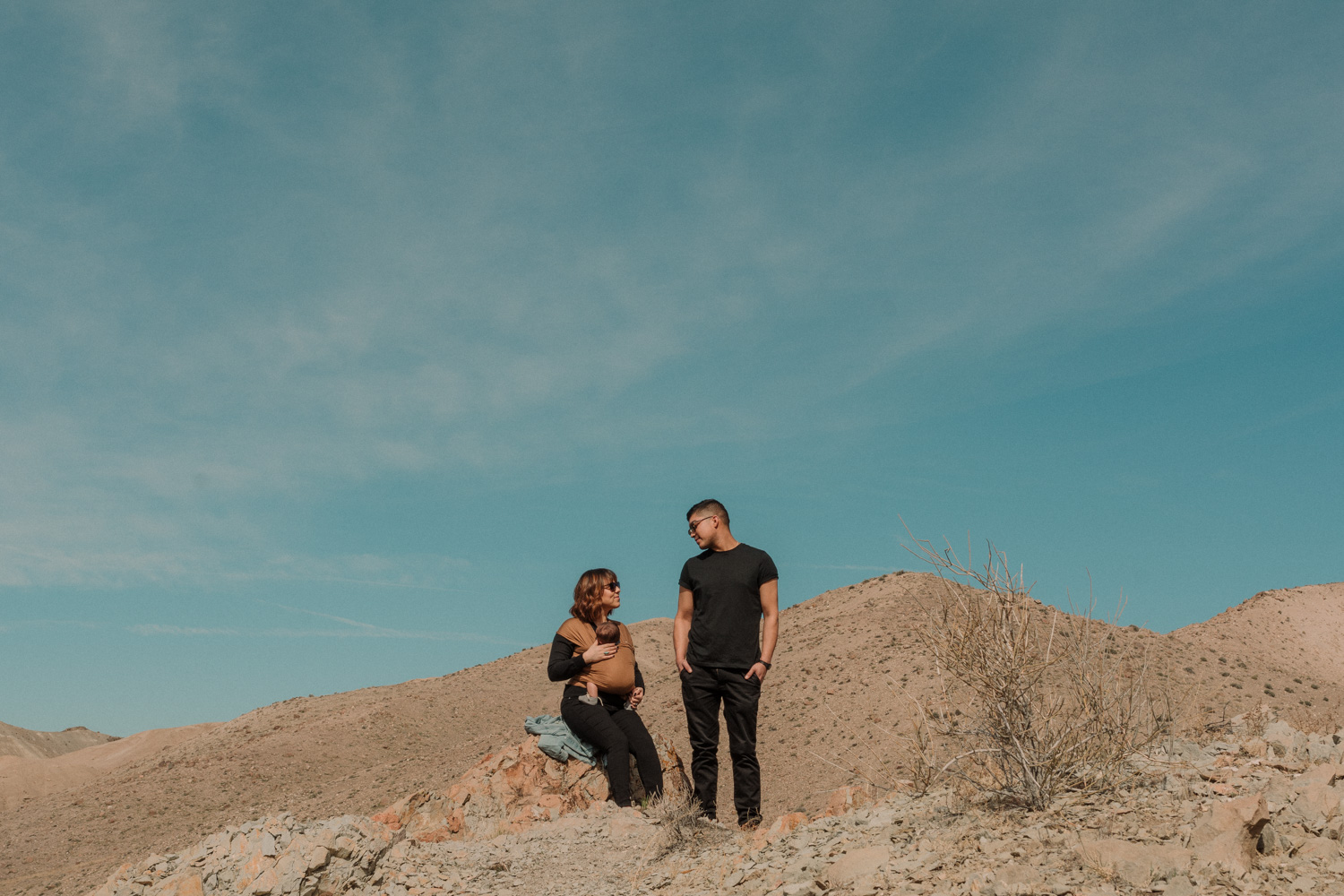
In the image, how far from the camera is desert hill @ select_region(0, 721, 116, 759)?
4359 cm

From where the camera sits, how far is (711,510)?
6.57 m

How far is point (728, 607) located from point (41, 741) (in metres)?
55.6

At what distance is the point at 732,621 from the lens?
6.19 m

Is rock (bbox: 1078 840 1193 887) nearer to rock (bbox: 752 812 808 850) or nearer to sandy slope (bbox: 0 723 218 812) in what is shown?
rock (bbox: 752 812 808 850)

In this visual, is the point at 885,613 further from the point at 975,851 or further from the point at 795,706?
the point at 975,851

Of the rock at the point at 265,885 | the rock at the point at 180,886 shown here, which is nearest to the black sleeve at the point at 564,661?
the rock at the point at 265,885

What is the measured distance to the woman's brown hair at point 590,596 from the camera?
24.3 ft

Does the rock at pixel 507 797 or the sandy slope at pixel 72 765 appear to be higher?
the sandy slope at pixel 72 765

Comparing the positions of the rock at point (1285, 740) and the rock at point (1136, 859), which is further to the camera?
the rock at point (1285, 740)

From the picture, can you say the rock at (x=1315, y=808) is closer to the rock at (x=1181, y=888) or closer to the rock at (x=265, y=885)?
the rock at (x=1181, y=888)

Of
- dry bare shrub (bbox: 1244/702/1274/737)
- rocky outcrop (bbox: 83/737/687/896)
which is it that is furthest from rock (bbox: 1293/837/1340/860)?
rocky outcrop (bbox: 83/737/687/896)

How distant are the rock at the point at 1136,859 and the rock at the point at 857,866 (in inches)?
36.5

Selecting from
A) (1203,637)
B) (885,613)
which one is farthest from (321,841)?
(1203,637)

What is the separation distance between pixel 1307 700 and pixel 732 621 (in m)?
17.8
